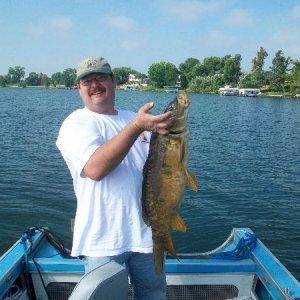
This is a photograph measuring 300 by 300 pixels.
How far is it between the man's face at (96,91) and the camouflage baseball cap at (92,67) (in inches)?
1.8

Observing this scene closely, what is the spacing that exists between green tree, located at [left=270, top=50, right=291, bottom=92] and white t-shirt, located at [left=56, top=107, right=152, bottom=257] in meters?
113

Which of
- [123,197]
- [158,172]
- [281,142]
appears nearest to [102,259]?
[123,197]

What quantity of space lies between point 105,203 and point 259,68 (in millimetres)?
119625

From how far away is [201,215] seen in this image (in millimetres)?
12039

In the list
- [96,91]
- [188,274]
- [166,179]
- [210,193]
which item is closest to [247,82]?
[210,193]

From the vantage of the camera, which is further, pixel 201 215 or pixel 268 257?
pixel 201 215

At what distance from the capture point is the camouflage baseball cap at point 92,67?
336 cm

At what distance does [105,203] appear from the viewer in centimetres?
329

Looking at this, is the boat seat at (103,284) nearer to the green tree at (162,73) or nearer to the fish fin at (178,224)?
the fish fin at (178,224)

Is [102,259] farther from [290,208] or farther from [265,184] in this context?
[265,184]

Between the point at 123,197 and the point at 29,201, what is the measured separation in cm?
1032

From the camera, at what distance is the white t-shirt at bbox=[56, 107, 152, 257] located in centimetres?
326

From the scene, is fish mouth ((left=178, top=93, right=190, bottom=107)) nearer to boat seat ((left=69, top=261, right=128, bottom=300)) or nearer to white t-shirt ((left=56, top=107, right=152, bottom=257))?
white t-shirt ((left=56, top=107, right=152, bottom=257))

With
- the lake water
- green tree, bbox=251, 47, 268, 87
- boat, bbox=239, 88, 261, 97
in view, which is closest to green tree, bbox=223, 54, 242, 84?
green tree, bbox=251, 47, 268, 87
